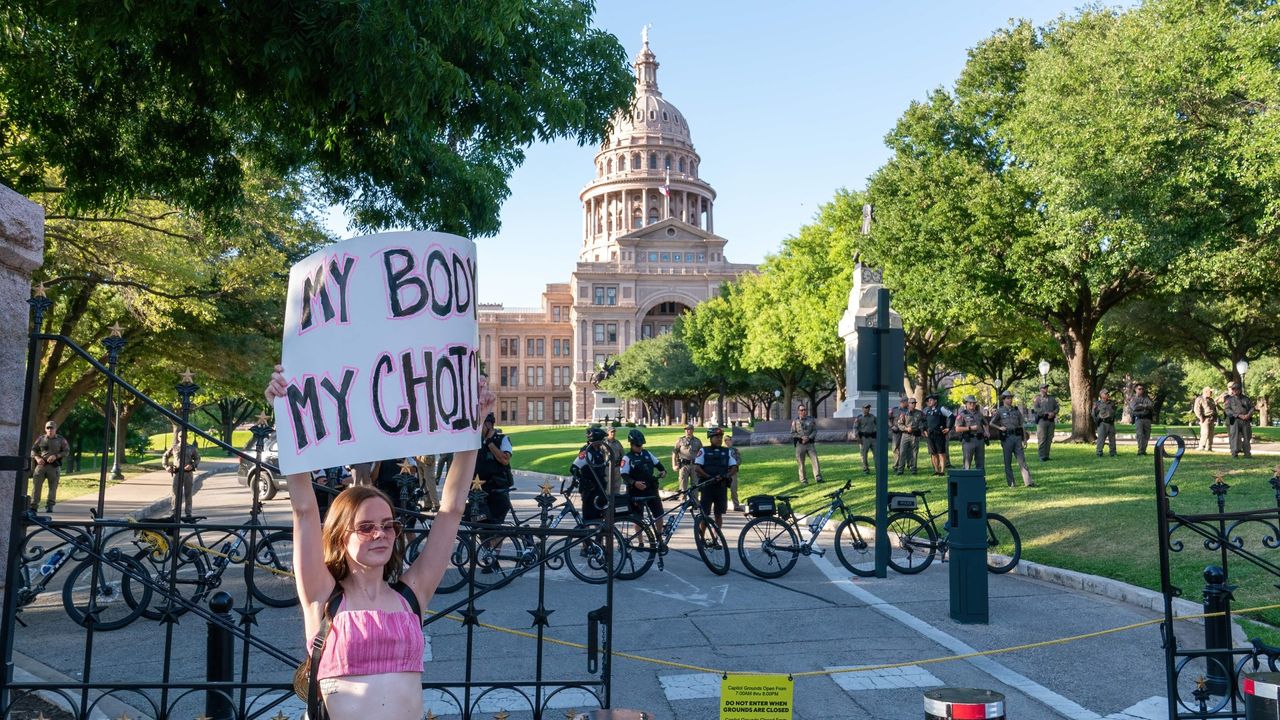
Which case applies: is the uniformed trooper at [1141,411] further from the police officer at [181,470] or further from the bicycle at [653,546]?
the police officer at [181,470]

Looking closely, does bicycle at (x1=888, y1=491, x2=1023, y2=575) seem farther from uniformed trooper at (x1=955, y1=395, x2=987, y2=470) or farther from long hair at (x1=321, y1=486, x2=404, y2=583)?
long hair at (x1=321, y1=486, x2=404, y2=583)

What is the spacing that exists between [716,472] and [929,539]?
2852 millimetres

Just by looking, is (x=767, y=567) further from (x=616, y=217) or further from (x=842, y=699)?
(x=616, y=217)

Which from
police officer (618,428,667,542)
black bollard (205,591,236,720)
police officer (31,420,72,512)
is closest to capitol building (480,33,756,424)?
police officer (31,420,72,512)

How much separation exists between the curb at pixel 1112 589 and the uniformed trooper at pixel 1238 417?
38.0ft

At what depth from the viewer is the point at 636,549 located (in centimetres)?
1145

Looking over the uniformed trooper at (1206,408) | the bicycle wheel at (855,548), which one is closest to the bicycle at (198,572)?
the bicycle wheel at (855,548)

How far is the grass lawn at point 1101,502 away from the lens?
10.2 metres

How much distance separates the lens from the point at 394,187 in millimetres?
10945

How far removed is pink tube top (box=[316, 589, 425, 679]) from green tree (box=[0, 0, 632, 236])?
492 cm

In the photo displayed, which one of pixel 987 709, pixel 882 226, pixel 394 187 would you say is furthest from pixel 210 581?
pixel 882 226

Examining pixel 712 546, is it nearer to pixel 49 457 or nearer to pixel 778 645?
pixel 778 645

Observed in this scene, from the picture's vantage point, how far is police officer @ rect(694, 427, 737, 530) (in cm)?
1261

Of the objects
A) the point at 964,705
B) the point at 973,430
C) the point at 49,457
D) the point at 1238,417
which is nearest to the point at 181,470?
the point at 964,705
